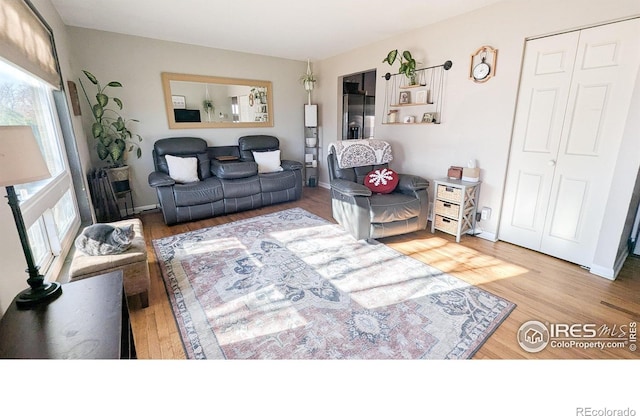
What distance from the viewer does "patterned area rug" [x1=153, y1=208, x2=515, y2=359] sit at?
1.62 m

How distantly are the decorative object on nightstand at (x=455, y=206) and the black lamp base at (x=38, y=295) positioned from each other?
310cm

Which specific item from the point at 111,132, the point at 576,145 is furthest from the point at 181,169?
the point at 576,145

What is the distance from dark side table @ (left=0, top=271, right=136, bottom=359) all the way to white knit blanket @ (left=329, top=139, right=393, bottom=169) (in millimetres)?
2654

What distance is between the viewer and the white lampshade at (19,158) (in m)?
0.88

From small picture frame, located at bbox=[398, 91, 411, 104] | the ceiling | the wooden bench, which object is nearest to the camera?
the wooden bench

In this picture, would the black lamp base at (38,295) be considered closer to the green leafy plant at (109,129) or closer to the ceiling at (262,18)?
the ceiling at (262,18)

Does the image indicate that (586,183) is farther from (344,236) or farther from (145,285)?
(145,285)

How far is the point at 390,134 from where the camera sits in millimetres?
4051

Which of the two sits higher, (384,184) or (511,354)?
(384,184)

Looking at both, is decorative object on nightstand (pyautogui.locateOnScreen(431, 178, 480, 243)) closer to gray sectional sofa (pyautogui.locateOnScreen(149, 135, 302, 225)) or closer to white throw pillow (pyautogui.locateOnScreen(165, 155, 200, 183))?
gray sectional sofa (pyautogui.locateOnScreen(149, 135, 302, 225))

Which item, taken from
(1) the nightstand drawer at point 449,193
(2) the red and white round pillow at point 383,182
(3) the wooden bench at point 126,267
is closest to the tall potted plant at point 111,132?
(3) the wooden bench at point 126,267

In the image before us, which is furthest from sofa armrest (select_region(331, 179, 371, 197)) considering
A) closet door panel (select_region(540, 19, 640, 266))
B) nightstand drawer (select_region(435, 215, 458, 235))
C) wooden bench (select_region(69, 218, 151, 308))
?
wooden bench (select_region(69, 218, 151, 308))
